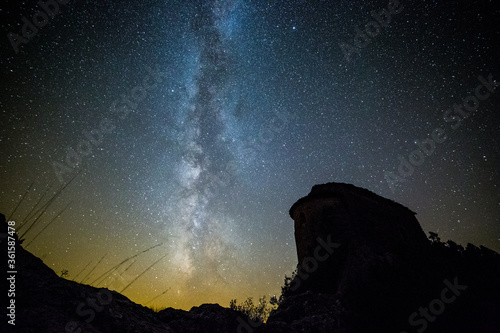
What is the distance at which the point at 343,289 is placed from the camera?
11.8 meters

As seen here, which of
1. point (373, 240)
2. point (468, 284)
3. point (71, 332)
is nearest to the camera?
point (71, 332)

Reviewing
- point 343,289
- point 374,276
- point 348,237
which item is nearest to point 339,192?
point 348,237

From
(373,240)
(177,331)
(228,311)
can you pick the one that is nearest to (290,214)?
(373,240)

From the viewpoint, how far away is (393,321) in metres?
9.30

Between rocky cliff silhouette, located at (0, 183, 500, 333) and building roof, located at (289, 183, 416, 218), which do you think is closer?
rocky cliff silhouette, located at (0, 183, 500, 333)

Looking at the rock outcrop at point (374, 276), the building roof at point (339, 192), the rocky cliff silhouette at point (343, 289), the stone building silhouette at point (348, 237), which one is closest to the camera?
the rocky cliff silhouette at point (343, 289)

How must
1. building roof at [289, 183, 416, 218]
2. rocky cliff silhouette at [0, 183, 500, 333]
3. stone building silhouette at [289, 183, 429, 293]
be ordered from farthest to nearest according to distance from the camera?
building roof at [289, 183, 416, 218] < stone building silhouette at [289, 183, 429, 293] < rocky cliff silhouette at [0, 183, 500, 333]

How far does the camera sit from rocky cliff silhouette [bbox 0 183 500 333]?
401cm

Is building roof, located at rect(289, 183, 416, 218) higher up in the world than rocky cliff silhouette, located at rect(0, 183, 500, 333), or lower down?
higher up

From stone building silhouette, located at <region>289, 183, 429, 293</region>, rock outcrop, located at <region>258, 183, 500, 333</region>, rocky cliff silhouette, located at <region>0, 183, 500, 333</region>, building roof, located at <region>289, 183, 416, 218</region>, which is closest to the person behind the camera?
rocky cliff silhouette, located at <region>0, 183, 500, 333</region>

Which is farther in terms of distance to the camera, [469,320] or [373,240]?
[373,240]

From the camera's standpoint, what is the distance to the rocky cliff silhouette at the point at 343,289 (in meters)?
4.01

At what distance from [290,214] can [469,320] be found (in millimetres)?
11878

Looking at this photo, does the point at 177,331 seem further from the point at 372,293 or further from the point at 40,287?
the point at 372,293
